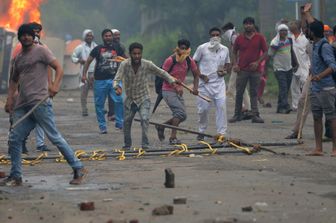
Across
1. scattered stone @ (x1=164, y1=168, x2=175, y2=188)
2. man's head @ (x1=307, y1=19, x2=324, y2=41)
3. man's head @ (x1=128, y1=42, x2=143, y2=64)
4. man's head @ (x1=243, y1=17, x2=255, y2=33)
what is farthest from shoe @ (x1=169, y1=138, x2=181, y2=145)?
scattered stone @ (x1=164, y1=168, x2=175, y2=188)

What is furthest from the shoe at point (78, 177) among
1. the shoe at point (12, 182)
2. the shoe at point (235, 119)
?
the shoe at point (235, 119)

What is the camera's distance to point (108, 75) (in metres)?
18.5

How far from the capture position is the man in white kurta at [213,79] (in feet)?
54.3

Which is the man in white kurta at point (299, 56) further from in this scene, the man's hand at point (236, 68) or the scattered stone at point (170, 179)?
the scattered stone at point (170, 179)

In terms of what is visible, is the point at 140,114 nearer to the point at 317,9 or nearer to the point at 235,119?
the point at 235,119

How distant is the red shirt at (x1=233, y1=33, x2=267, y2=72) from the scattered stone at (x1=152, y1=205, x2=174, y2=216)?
428 inches

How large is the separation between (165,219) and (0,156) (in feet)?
18.3

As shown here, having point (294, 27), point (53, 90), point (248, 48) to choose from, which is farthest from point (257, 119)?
point (53, 90)

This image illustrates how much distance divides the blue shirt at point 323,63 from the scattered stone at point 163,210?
16.5 ft

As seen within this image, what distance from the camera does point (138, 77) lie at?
14.7m

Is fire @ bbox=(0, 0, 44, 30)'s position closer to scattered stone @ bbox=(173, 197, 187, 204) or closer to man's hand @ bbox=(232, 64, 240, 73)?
man's hand @ bbox=(232, 64, 240, 73)

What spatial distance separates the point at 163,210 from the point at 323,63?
5284mm

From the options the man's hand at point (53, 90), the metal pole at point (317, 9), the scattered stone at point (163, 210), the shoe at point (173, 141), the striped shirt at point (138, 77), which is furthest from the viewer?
the metal pole at point (317, 9)

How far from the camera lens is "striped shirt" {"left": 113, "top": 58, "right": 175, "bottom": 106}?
14734 mm
